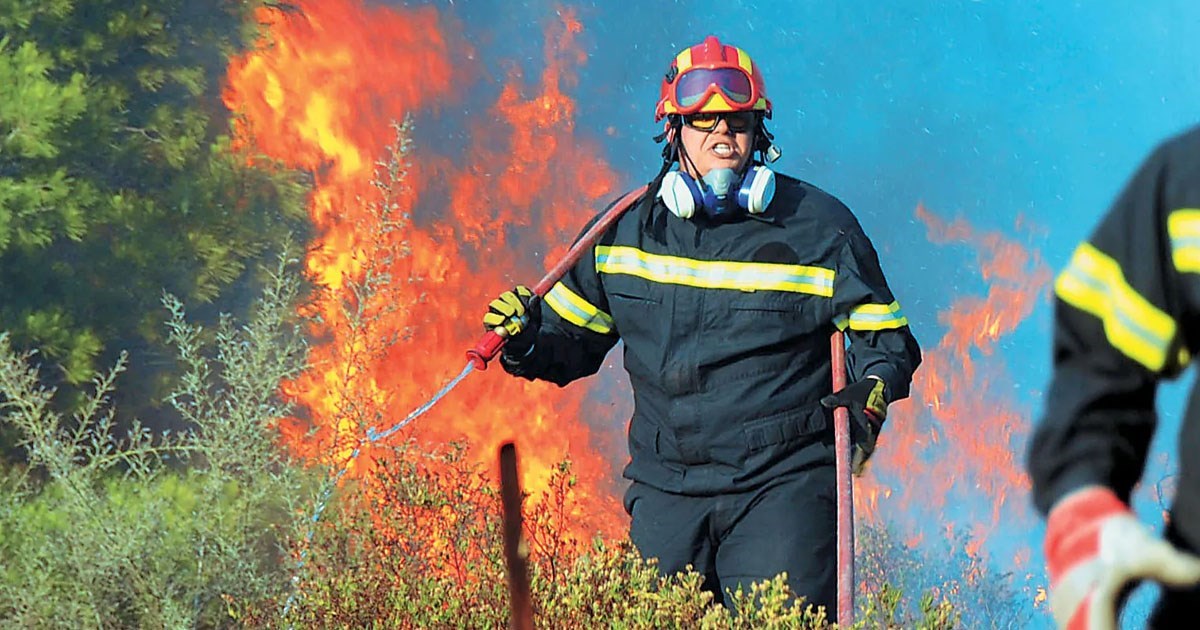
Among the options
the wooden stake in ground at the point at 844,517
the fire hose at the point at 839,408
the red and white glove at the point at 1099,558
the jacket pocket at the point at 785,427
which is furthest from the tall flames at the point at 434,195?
the red and white glove at the point at 1099,558

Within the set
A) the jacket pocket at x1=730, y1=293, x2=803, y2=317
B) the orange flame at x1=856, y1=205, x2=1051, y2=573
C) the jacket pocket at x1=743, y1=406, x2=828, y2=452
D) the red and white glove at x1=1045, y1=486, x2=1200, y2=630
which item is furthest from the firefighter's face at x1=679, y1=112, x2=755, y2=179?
the orange flame at x1=856, y1=205, x2=1051, y2=573

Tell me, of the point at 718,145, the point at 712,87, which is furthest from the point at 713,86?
the point at 718,145

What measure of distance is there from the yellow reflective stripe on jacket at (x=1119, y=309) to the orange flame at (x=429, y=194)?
6686 mm

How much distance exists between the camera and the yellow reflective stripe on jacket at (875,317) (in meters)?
4.23

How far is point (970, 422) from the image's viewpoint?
33.0 feet

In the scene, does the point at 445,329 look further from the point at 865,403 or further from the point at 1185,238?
the point at 1185,238

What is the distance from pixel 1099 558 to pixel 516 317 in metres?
2.97

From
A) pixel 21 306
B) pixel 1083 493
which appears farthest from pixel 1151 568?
pixel 21 306

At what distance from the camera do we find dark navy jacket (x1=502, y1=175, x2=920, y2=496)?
426 centimetres

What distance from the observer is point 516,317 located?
14.4ft

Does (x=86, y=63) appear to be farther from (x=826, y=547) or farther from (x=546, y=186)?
(x=826, y=547)

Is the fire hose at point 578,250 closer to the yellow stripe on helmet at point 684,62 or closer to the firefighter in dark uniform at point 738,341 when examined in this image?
the firefighter in dark uniform at point 738,341

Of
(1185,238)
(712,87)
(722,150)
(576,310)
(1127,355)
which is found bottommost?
(1127,355)

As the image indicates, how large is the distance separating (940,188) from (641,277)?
240 inches
